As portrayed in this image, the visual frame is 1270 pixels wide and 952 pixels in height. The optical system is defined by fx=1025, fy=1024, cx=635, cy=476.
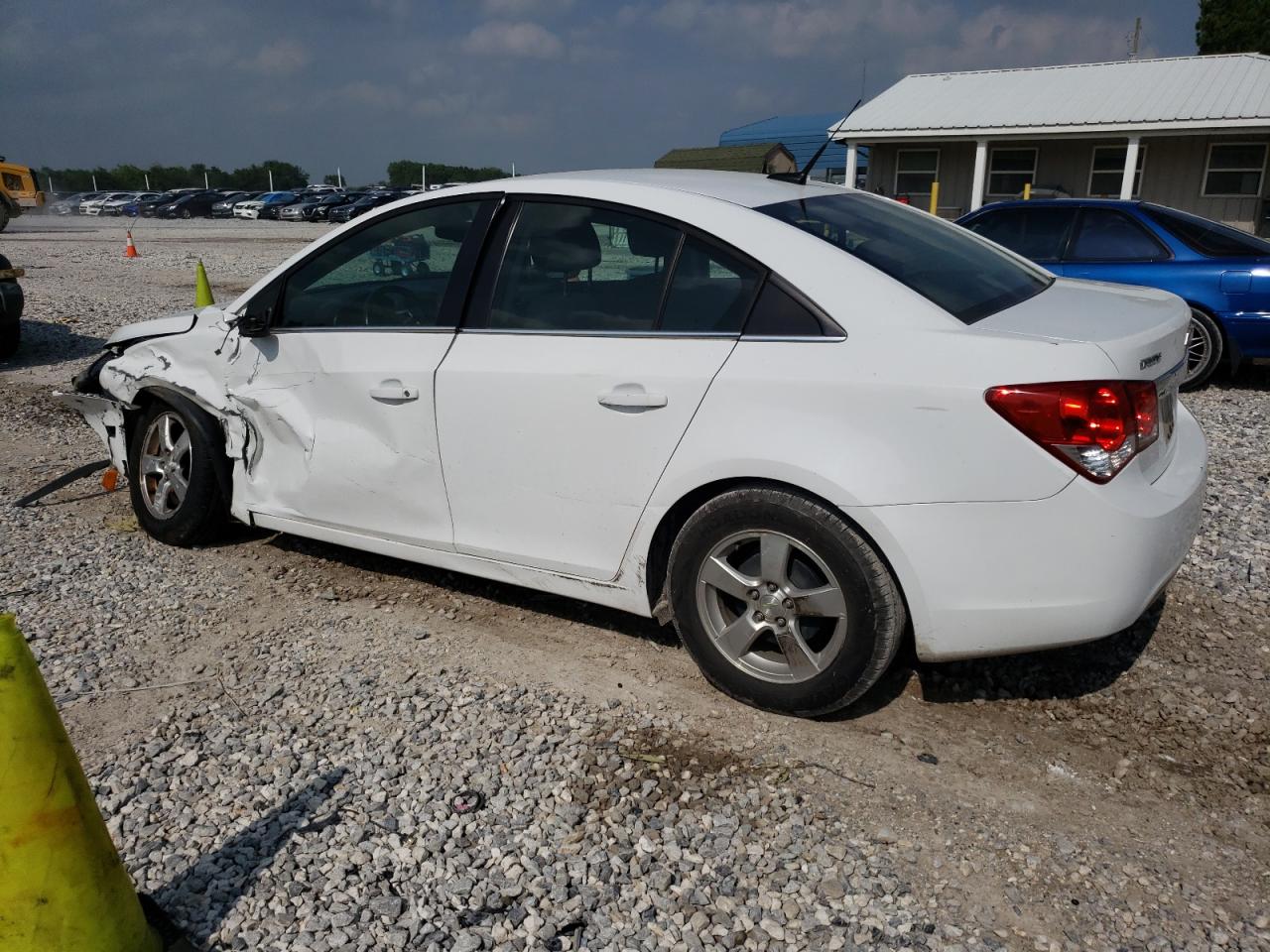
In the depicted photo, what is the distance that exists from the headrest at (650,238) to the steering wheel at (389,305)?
1.00 m

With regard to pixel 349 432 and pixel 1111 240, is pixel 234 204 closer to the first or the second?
pixel 1111 240

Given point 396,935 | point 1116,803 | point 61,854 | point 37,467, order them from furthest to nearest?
point 37,467 < point 1116,803 < point 396,935 < point 61,854

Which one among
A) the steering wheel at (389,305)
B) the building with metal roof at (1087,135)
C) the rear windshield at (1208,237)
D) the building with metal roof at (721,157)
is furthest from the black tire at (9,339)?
the building with metal roof at (721,157)

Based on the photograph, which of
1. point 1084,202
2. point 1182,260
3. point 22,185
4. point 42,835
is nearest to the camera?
point 42,835

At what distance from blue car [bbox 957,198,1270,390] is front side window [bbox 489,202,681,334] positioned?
17.7ft

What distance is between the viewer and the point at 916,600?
10.1 ft

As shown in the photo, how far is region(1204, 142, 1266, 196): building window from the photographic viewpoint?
22969 millimetres

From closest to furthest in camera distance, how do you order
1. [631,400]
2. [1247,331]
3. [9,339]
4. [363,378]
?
1. [631,400]
2. [363,378]
3. [1247,331]
4. [9,339]

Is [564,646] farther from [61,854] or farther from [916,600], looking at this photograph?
[61,854]

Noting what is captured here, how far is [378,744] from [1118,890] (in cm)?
220

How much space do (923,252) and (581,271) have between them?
1218mm

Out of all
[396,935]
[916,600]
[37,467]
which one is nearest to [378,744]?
[396,935]

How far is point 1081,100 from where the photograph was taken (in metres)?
24.6

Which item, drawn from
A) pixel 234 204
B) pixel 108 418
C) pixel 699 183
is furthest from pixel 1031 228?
pixel 234 204
